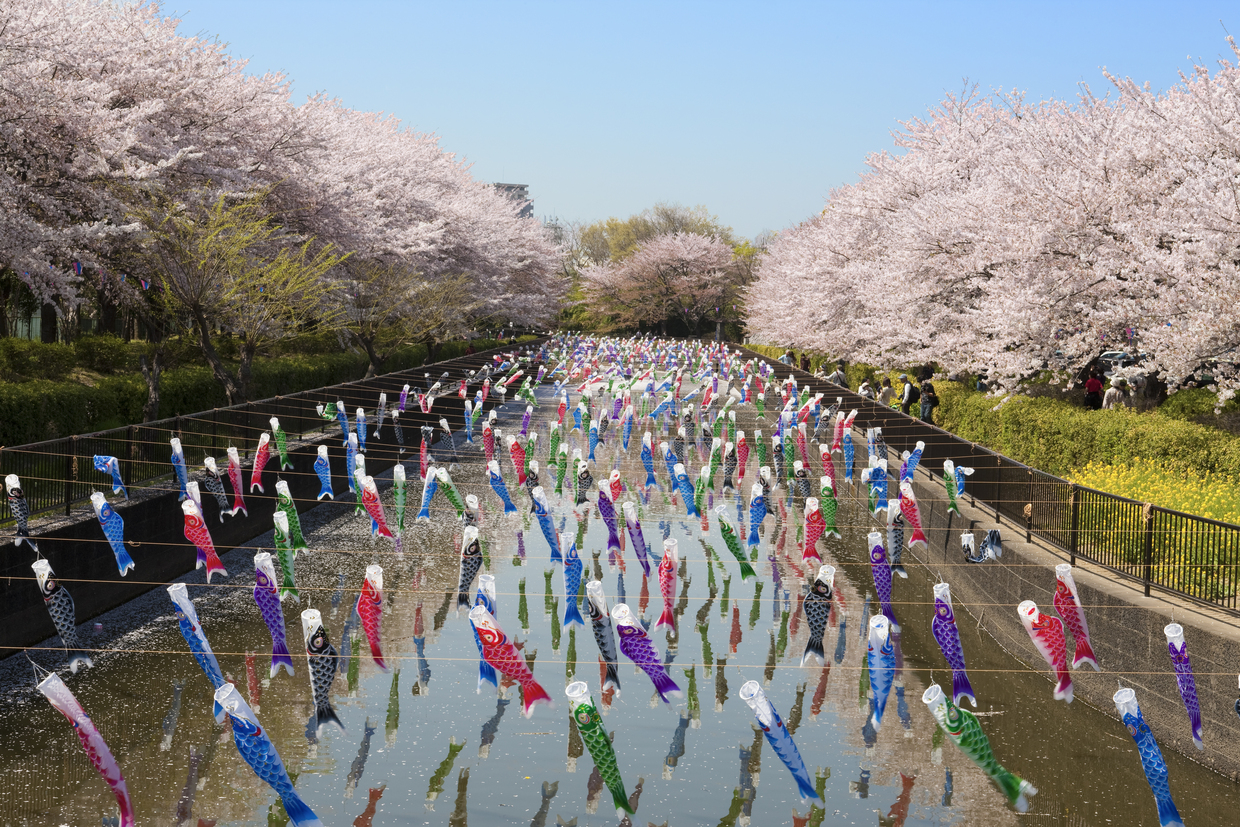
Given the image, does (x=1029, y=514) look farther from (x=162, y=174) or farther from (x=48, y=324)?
(x=48, y=324)

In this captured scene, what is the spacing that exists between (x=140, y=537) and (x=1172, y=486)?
12837 mm

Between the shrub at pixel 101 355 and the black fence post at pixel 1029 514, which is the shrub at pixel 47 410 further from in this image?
the black fence post at pixel 1029 514

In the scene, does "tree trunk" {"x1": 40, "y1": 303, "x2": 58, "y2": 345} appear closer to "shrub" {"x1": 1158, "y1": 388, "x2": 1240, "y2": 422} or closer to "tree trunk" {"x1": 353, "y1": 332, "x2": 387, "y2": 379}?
"tree trunk" {"x1": 353, "y1": 332, "x2": 387, "y2": 379}

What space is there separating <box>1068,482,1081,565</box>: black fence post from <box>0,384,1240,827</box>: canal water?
145cm

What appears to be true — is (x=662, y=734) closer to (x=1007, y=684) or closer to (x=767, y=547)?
(x=1007, y=684)

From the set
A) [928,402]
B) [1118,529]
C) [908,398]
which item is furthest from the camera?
[908,398]

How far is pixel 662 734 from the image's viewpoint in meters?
9.98

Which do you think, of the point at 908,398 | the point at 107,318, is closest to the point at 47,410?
the point at 107,318

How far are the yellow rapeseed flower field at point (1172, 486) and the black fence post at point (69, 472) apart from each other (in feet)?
40.3

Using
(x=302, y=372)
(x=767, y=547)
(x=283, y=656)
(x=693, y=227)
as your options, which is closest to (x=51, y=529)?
(x=283, y=656)

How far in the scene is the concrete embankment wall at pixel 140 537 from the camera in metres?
11.1

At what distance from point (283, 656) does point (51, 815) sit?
7.23ft

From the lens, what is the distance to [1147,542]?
34.3ft

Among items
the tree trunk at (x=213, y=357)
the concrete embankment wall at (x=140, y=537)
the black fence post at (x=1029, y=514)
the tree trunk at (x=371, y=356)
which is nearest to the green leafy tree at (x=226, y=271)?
the tree trunk at (x=213, y=357)
